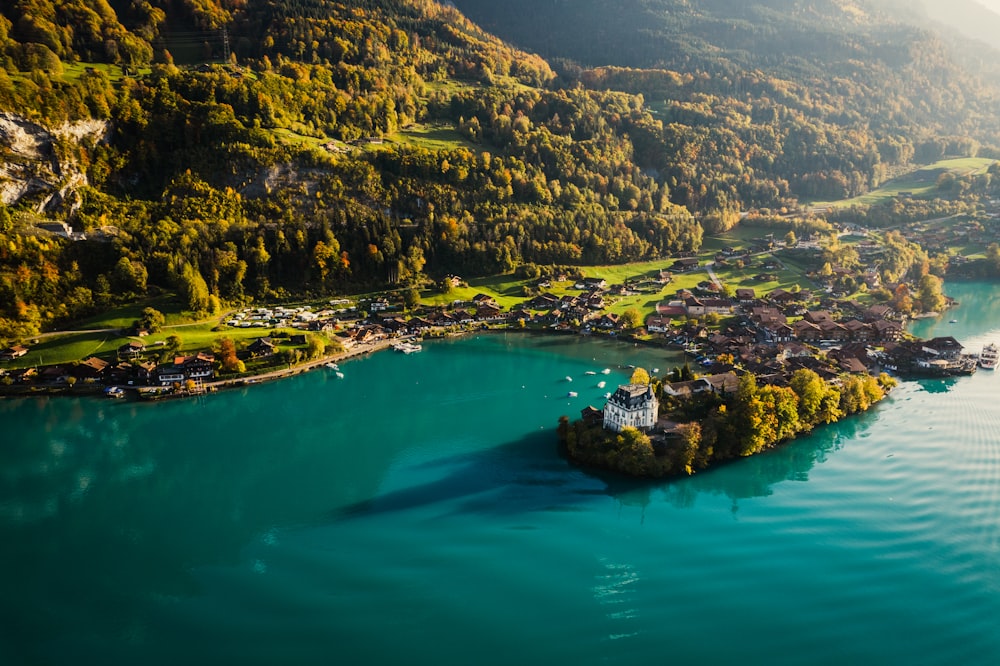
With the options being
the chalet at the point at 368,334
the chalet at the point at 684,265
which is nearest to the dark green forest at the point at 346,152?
the chalet at the point at 684,265

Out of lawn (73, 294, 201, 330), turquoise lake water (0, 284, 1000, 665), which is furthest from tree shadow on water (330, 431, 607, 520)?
lawn (73, 294, 201, 330)

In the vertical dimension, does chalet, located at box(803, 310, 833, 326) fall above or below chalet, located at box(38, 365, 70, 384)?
above

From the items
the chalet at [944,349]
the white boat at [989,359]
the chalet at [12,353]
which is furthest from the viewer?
the white boat at [989,359]

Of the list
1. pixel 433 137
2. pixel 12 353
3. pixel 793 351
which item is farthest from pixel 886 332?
pixel 12 353

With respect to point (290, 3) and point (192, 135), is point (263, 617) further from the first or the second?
point (290, 3)

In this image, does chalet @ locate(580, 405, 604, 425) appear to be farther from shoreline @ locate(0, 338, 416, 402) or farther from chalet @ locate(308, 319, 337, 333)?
chalet @ locate(308, 319, 337, 333)

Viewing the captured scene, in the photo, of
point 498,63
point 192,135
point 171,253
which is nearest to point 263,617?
point 171,253

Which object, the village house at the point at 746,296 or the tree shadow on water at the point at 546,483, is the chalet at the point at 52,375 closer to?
the tree shadow on water at the point at 546,483
